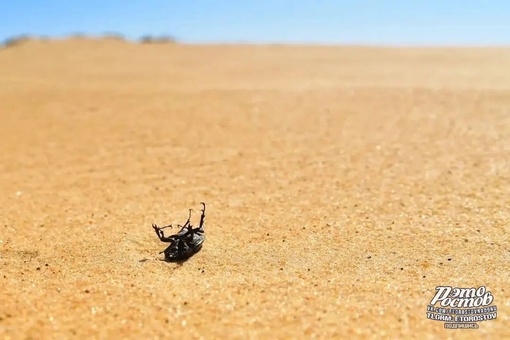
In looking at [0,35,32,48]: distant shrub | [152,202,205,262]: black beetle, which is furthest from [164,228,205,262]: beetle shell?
[0,35,32,48]: distant shrub

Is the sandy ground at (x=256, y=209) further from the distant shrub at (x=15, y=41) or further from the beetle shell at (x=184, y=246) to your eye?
the distant shrub at (x=15, y=41)

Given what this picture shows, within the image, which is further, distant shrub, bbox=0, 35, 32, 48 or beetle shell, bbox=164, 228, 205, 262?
distant shrub, bbox=0, 35, 32, 48

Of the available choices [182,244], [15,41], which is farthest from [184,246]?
[15,41]

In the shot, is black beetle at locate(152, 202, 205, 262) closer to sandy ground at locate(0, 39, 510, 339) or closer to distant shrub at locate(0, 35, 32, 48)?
sandy ground at locate(0, 39, 510, 339)

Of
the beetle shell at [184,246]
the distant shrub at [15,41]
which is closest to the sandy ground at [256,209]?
the beetle shell at [184,246]

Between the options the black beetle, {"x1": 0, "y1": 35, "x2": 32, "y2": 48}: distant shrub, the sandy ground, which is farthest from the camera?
{"x1": 0, "y1": 35, "x2": 32, "y2": 48}: distant shrub

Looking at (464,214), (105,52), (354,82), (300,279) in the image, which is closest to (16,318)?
(300,279)

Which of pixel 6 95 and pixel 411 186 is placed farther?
pixel 6 95

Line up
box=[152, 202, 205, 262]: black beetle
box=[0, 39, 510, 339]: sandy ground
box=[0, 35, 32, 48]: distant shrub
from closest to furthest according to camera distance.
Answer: box=[0, 39, 510, 339]: sandy ground < box=[152, 202, 205, 262]: black beetle < box=[0, 35, 32, 48]: distant shrub

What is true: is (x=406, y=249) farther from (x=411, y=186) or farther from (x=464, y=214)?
(x=411, y=186)
